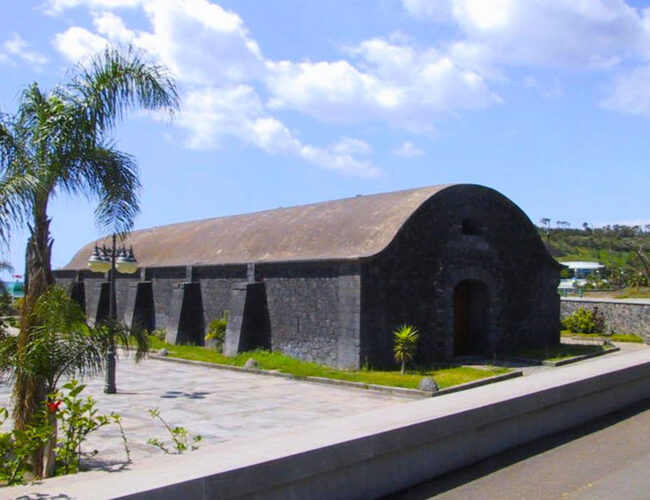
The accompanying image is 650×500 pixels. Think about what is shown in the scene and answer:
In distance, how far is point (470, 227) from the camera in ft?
61.9

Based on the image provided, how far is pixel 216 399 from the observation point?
519 inches

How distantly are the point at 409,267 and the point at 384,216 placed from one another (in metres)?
1.63

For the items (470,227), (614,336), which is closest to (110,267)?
(470,227)

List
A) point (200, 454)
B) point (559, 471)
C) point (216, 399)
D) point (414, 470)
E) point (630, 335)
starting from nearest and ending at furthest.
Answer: point (200, 454), point (414, 470), point (559, 471), point (216, 399), point (630, 335)

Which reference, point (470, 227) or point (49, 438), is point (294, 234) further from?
point (49, 438)

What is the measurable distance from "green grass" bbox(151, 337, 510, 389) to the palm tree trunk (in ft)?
28.1

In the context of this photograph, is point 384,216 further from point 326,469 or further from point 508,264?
point 326,469

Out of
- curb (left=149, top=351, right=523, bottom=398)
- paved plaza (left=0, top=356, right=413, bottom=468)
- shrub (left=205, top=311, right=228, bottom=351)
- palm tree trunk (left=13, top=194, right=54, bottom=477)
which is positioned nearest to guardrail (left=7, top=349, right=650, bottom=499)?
palm tree trunk (left=13, top=194, right=54, bottom=477)

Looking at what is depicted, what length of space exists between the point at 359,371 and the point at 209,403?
175 inches

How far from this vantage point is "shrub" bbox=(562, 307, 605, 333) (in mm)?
25500

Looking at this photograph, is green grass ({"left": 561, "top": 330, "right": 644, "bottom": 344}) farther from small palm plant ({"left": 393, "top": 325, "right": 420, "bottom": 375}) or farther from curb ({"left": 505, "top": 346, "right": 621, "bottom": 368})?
small palm plant ({"left": 393, "top": 325, "right": 420, "bottom": 375})

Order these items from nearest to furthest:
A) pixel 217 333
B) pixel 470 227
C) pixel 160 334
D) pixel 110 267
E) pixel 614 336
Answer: pixel 110 267 → pixel 470 227 → pixel 217 333 → pixel 160 334 → pixel 614 336

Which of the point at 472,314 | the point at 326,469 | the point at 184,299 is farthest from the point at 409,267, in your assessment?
the point at 326,469

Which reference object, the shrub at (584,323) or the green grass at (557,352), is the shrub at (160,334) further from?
the shrub at (584,323)
